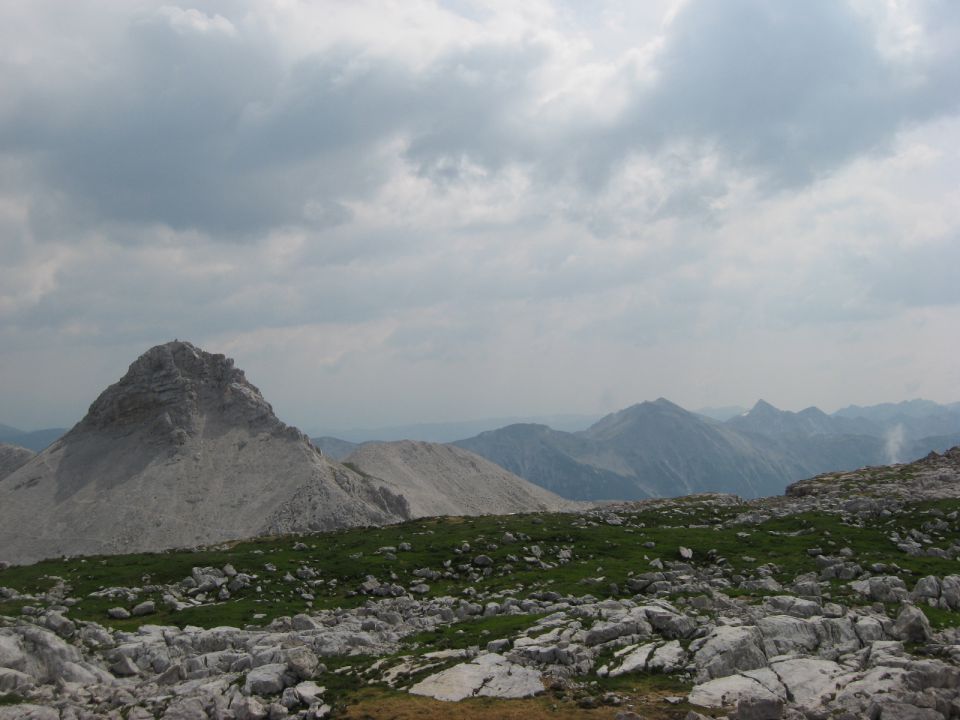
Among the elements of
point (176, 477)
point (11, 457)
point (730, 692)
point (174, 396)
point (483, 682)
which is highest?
point (174, 396)

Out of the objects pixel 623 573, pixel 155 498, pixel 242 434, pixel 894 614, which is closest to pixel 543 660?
pixel 894 614

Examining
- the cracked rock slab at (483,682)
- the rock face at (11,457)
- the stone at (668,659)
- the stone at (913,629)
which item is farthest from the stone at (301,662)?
the rock face at (11,457)

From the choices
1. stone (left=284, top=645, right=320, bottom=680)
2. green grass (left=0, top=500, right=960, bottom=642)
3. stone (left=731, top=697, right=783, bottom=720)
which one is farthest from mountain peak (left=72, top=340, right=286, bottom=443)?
stone (left=731, top=697, right=783, bottom=720)

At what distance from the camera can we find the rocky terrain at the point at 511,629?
21.5m

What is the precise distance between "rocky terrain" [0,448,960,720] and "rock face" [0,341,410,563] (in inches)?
2111

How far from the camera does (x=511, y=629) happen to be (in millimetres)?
28594

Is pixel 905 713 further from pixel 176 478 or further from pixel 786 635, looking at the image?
pixel 176 478

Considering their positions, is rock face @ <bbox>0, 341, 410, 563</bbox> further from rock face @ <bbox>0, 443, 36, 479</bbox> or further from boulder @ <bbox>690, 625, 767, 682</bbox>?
boulder @ <bbox>690, 625, 767, 682</bbox>

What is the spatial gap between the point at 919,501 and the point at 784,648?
52.1 metres

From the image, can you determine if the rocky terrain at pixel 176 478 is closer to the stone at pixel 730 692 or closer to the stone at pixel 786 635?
the stone at pixel 786 635

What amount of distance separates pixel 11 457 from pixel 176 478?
280 ft

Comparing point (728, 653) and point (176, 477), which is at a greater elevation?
point (176, 477)

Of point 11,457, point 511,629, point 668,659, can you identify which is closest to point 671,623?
point 668,659

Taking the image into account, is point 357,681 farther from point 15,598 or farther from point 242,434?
point 242,434
